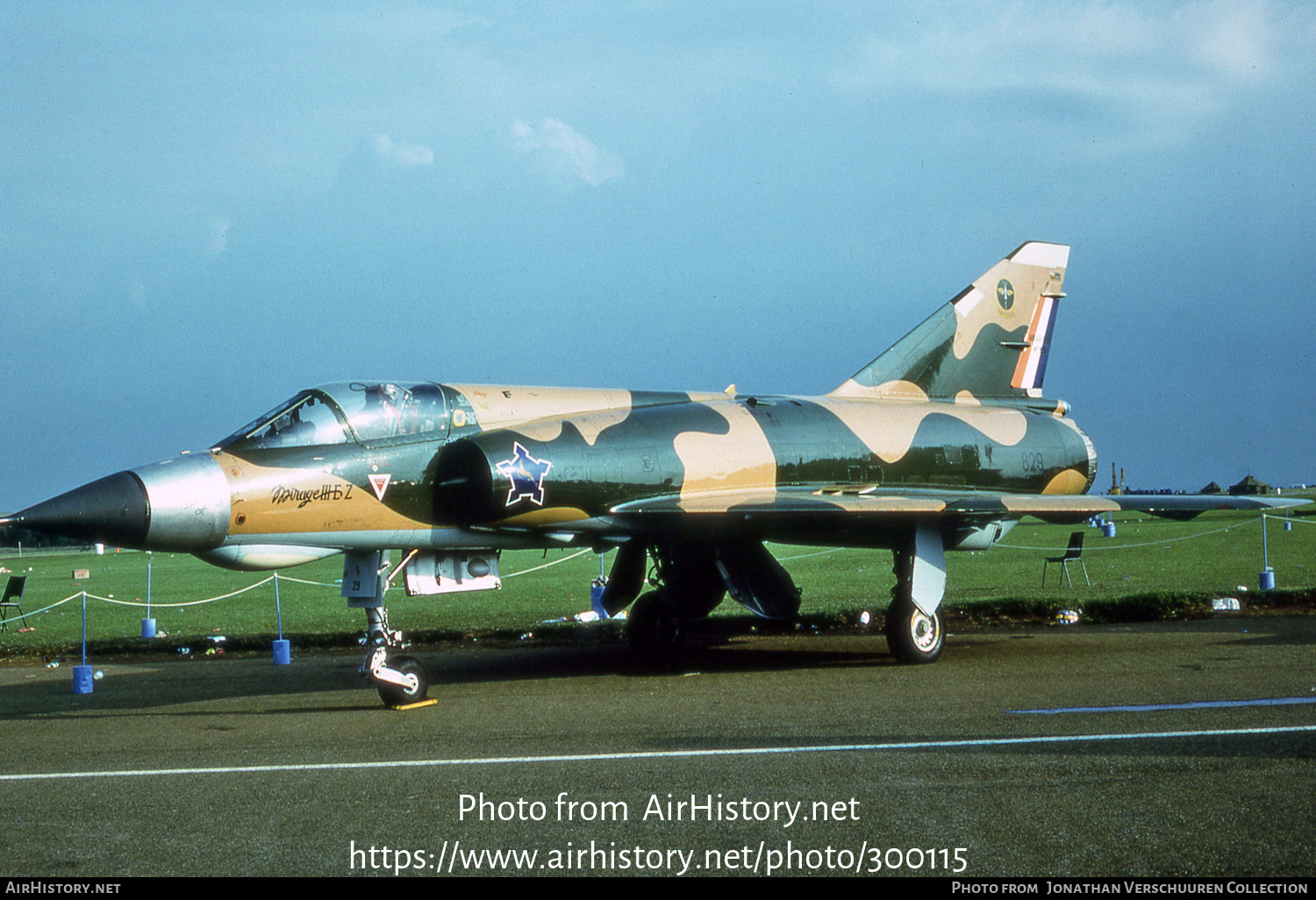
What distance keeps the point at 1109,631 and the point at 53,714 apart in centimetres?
1118

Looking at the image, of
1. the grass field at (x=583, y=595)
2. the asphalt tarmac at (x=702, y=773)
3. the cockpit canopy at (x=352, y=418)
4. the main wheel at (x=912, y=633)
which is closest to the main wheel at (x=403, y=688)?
the asphalt tarmac at (x=702, y=773)

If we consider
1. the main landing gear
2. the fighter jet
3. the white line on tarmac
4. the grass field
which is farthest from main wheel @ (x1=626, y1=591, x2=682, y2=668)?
the white line on tarmac

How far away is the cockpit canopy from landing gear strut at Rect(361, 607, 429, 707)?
5.18 ft

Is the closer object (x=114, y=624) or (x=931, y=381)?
(x=931, y=381)

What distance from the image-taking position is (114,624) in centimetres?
1905

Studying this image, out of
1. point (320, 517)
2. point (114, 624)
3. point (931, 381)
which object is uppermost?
point (931, 381)

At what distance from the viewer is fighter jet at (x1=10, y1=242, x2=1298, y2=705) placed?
9570 millimetres

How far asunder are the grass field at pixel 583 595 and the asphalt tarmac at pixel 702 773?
3.66 meters

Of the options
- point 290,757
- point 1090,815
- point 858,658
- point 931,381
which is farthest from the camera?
point 931,381

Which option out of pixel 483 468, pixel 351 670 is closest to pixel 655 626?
pixel 351 670

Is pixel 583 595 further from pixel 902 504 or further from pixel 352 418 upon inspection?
pixel 352 418

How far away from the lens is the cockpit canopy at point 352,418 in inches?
387

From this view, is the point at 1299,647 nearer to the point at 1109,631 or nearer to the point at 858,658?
the point at 1109,631
